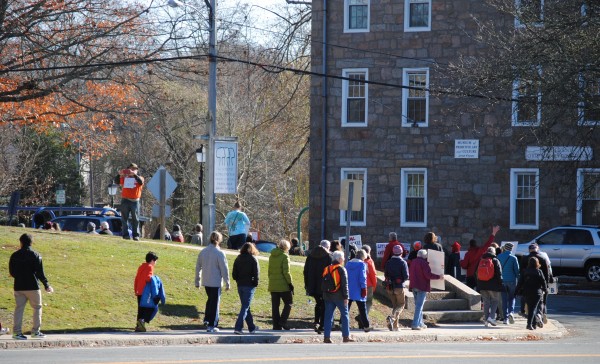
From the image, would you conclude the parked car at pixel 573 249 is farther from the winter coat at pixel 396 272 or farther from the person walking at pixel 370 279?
the winter coat at pixel 396 272

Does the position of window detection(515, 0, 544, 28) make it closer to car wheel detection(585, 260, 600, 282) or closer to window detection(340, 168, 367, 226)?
car wheel detection(585, 260, 600, 282)

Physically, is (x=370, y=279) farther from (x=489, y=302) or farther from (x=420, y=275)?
(x=489, y=302)

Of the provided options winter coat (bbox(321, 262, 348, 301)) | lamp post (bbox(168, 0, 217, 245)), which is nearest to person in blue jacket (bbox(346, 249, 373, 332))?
winter coat (bbox(321, 262, 348, 301))

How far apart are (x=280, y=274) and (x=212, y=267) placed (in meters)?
1.40

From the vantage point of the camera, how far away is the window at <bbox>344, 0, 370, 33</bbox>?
3812 cm

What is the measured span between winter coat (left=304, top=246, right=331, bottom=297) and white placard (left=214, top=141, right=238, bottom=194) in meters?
5.72

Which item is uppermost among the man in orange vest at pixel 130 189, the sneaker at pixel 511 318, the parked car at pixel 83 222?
the man in orange vest at pixel 130 189

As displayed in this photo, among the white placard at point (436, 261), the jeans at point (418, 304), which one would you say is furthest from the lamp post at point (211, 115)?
the jeans at point (418, 304)

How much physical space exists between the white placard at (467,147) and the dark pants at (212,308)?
62.4 ft

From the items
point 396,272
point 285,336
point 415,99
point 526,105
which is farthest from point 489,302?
point 415,99

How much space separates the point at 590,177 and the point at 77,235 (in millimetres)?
16807

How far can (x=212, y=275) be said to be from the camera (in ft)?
64.5

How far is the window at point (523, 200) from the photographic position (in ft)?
121

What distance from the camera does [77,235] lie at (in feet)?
85.3
